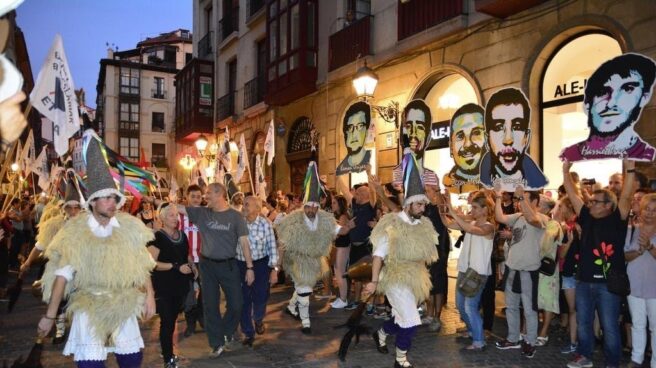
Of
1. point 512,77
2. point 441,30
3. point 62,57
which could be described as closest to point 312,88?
point 441,30

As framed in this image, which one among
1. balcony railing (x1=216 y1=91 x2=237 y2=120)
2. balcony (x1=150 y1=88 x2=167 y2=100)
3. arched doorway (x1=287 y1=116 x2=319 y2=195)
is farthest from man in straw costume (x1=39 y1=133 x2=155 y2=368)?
balcony (x1=150 y1=88 x2=167 y2=100)

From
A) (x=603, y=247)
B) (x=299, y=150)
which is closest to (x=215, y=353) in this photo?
(x=603, y=247)

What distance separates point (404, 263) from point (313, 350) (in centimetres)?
176

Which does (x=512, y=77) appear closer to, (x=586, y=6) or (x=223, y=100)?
(x=586, y=6)

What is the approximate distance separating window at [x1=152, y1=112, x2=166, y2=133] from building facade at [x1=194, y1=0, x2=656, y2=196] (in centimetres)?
3336

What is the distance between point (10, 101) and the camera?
3178mm

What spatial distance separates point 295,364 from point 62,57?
205 inches

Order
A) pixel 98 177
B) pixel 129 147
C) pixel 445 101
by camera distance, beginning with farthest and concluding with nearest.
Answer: pixel 129 147, pixel 445 101, pixel 98 177

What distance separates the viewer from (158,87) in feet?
175

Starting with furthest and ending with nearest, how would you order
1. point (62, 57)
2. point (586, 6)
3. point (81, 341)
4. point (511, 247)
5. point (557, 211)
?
point (586, 6) < point (62, 57) < point (557, 211) < point (511, 247) < point (81, 341)

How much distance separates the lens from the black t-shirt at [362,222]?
8562 millimetres

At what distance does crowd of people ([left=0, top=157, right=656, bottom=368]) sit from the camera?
5402mm

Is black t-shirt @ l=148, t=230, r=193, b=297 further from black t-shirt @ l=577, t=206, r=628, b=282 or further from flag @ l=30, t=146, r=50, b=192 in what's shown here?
flag @ l=30, t=146, r=50, b=192

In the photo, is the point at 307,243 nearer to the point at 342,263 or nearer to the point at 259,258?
the point at 259,258
